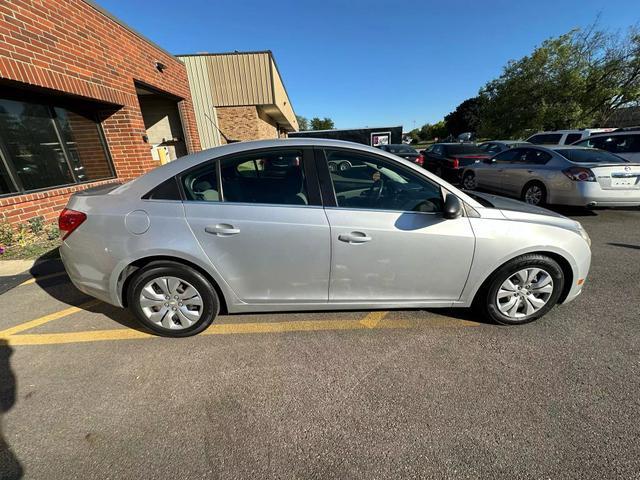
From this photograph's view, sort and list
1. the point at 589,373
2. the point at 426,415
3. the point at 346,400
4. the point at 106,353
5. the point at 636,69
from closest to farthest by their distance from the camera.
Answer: the point at 426,415 < the point at 346,400 < the point at 589,373 < the point at 106,353 < the point at 636,69

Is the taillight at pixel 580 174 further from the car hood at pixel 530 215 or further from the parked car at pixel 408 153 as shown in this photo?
the parked car at pixel 408 153

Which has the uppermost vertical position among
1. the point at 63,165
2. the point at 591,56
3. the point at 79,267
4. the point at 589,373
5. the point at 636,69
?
the point at 591,56

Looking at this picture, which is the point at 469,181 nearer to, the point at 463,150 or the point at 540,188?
the point at 463,150

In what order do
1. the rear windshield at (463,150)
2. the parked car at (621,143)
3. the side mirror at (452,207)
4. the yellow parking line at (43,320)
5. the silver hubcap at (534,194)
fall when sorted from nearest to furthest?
1. the side mirror at (452,207)
2. the yellow parking line at (43,320)
3. the silver hubcap at (534,194)
4. the parked car at (621,143)
5. the rear windshield at (463,150)

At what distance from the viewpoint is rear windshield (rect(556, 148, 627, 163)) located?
18.4 ft

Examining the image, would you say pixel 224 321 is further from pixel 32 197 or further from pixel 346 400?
pixel 32 197

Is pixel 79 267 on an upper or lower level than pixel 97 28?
lower

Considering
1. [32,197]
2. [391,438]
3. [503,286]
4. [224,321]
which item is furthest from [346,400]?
[32,197]

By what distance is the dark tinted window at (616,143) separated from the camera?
22.7 feet

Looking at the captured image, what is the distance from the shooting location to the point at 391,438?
1.65m

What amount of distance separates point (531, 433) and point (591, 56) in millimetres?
31196

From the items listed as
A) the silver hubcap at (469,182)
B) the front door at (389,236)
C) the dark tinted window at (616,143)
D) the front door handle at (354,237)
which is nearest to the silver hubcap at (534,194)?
the silver hubcap at (469,182)

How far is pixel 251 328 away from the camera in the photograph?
2656 mm

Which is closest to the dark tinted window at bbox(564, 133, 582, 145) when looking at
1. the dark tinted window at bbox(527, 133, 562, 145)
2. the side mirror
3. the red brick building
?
the dark tinted window at bbox(527, 133, 562, 145)
